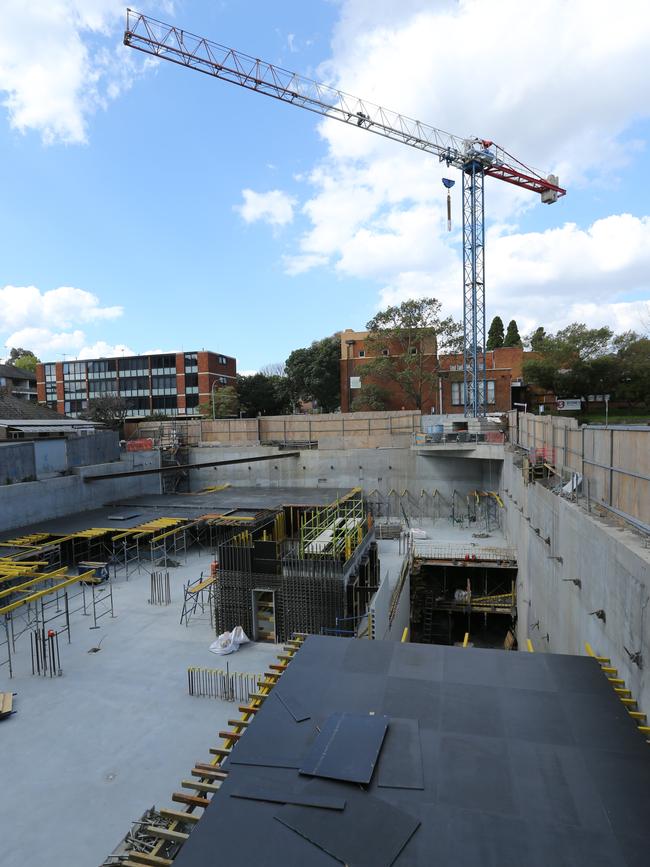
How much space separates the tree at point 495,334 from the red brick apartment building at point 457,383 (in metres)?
17.8

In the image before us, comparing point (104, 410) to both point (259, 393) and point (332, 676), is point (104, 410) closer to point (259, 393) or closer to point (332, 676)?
point (259, 393)

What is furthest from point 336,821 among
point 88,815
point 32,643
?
point 32,643

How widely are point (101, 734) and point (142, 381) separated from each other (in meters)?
59.8

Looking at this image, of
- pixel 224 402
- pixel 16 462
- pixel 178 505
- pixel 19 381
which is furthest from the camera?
pixel 19 381

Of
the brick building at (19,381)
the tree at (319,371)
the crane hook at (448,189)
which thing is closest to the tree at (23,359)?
the brick building at (19,381)

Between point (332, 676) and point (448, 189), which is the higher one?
point (448, 189)

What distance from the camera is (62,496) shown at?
28.4 metres

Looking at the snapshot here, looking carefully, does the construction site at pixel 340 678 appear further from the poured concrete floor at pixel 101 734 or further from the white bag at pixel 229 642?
the white bag at pixel 229 642

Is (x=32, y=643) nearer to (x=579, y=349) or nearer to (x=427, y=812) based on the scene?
(x=427, y=812)

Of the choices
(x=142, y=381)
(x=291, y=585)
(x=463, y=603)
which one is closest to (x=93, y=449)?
(x=291, y=585)

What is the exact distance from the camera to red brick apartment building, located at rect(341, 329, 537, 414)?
45469 millimetres

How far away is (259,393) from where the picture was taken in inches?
2391

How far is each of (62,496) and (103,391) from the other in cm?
4203

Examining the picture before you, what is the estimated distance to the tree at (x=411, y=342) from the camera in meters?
44.3
